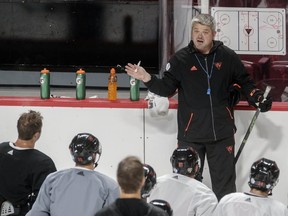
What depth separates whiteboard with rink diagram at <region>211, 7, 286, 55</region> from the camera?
278 inches

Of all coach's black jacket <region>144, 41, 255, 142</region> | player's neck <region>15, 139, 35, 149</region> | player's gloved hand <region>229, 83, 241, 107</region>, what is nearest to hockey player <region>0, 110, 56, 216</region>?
player's neck <region>15, 139, 35, 149</region>

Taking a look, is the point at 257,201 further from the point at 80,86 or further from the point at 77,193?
the point at 80,86

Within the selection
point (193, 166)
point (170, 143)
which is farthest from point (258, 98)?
point (193, 166)

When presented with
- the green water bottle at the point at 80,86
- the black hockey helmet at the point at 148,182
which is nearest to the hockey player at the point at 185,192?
the black hockey helmet at the point at 148,182

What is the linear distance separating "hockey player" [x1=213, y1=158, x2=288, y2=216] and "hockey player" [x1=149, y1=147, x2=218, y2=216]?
12cm

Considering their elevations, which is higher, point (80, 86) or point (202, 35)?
point (202, 35)

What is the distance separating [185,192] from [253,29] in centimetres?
270

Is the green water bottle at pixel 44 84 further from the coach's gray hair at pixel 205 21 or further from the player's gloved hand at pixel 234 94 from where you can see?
the player's gloved hand at pixel 234 94

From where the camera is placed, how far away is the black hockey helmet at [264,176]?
15.1 ft

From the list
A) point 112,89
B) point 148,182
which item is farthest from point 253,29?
point 148,182

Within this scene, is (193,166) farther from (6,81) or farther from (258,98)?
(6,81)

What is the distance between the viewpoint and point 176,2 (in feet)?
26.2

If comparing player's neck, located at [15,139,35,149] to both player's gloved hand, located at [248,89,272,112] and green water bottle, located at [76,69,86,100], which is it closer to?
green water bottle, located at [76,69,86,100]

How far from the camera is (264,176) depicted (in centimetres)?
463
